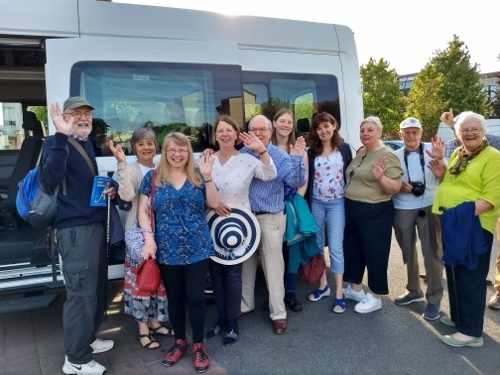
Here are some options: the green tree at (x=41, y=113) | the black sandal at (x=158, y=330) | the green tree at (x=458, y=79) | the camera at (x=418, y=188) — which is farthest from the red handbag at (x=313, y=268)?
the green tree at (x=458, y=79)

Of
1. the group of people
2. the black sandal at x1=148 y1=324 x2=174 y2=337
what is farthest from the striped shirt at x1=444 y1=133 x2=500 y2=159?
the black sandal at x1=148 y1=324 x2=174 y2=337

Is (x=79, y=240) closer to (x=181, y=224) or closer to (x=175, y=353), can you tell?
(x=181, y=224)

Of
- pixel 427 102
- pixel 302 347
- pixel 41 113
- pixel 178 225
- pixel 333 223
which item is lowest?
pixel 302 347

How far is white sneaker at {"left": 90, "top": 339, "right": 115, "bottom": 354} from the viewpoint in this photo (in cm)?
327

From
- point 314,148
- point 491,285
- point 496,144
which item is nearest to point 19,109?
point 314,148

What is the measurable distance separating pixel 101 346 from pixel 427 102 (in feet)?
80.6

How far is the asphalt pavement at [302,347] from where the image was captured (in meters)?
3.00

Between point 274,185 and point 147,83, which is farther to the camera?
point 147,83

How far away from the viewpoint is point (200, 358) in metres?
2.98

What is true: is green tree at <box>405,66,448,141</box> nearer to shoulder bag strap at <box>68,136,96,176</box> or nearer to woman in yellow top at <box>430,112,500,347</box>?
woman in yellow top at <box>430,112,500,347</box>

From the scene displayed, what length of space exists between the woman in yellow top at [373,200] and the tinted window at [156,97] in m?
1.18

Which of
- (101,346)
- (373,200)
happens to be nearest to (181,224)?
(101,346)

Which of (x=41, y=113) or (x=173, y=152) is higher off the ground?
(x=41, y=113)

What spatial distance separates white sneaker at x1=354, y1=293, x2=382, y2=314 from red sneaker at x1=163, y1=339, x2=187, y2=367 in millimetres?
1648
